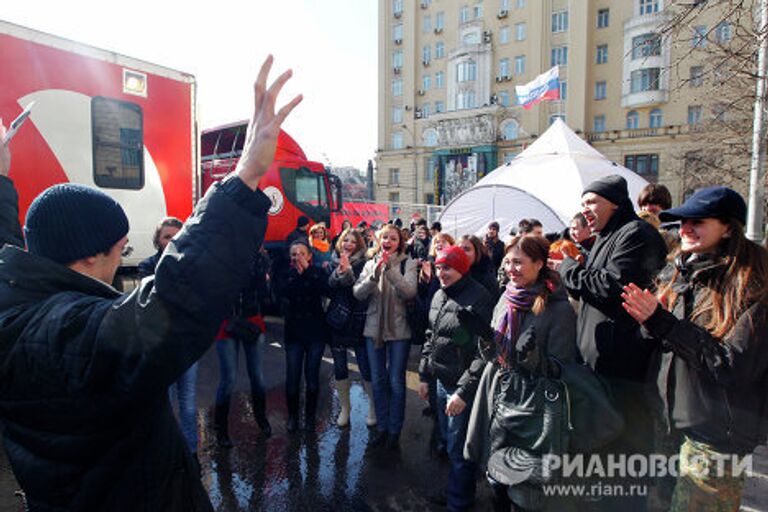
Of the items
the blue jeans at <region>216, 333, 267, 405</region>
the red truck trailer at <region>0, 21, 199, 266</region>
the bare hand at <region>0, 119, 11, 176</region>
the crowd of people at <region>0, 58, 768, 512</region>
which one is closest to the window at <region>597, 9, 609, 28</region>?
the red truck trailer at <region>0, 21, 199, 266</region>

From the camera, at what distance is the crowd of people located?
3.72 feet

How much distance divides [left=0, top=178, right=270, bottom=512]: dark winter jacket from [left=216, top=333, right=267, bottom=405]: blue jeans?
10.2 ft

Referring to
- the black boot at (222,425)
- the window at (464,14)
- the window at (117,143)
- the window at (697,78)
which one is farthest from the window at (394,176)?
the black boot at (222,425)

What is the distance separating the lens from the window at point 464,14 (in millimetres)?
44531

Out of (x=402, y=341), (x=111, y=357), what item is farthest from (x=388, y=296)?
(x=111, y=357)

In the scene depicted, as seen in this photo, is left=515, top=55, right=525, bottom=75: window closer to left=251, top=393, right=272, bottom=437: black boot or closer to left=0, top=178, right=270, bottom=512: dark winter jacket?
left=251, top=393, right=272, bottom=437: black boot

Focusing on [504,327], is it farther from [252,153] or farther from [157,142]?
[157,142]

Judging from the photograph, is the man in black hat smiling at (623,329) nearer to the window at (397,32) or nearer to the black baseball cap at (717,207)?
the black baseball cap at (717,207)

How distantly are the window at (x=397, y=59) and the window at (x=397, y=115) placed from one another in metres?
4.28

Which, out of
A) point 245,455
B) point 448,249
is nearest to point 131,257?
point 245,455

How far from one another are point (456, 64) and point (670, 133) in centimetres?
1922

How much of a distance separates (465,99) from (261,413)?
44055 mm

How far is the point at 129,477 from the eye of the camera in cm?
130

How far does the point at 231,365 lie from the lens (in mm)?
4438
